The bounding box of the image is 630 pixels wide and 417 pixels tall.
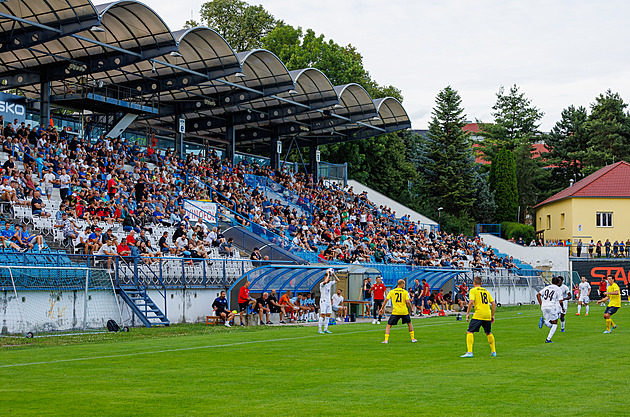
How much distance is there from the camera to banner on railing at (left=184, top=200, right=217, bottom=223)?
3628 centimetres

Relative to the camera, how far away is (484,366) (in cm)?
1443

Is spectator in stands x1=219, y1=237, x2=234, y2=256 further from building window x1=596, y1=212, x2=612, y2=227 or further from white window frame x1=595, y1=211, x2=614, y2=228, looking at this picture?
building window x1=596, y1=212, x2=612, y2=227

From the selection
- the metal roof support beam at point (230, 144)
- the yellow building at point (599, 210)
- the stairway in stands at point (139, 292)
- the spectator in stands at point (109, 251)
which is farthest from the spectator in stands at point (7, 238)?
the yellow building at point (599, 210)

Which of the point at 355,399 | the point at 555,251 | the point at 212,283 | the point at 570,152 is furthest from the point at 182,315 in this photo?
the point at 570,152

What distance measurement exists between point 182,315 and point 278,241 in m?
10.5

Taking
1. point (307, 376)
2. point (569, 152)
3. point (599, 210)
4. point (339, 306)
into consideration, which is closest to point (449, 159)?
point (599, 210)

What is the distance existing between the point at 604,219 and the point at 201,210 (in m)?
46.8

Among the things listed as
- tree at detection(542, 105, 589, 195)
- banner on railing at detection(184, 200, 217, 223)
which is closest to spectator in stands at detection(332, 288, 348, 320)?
banner on railing at detection(184, 200, 217, 223)


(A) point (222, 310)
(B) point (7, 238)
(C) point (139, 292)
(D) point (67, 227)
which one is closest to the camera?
(B) point (7, 238)

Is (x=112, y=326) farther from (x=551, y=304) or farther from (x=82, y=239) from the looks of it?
(x=551, y=304)

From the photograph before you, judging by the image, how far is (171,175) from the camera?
3916 centimetres

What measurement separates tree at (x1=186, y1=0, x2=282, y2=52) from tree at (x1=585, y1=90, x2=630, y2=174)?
41930 mm

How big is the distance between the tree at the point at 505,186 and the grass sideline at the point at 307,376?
59050 mm

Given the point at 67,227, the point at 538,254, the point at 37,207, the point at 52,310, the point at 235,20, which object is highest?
the point at 235,20
